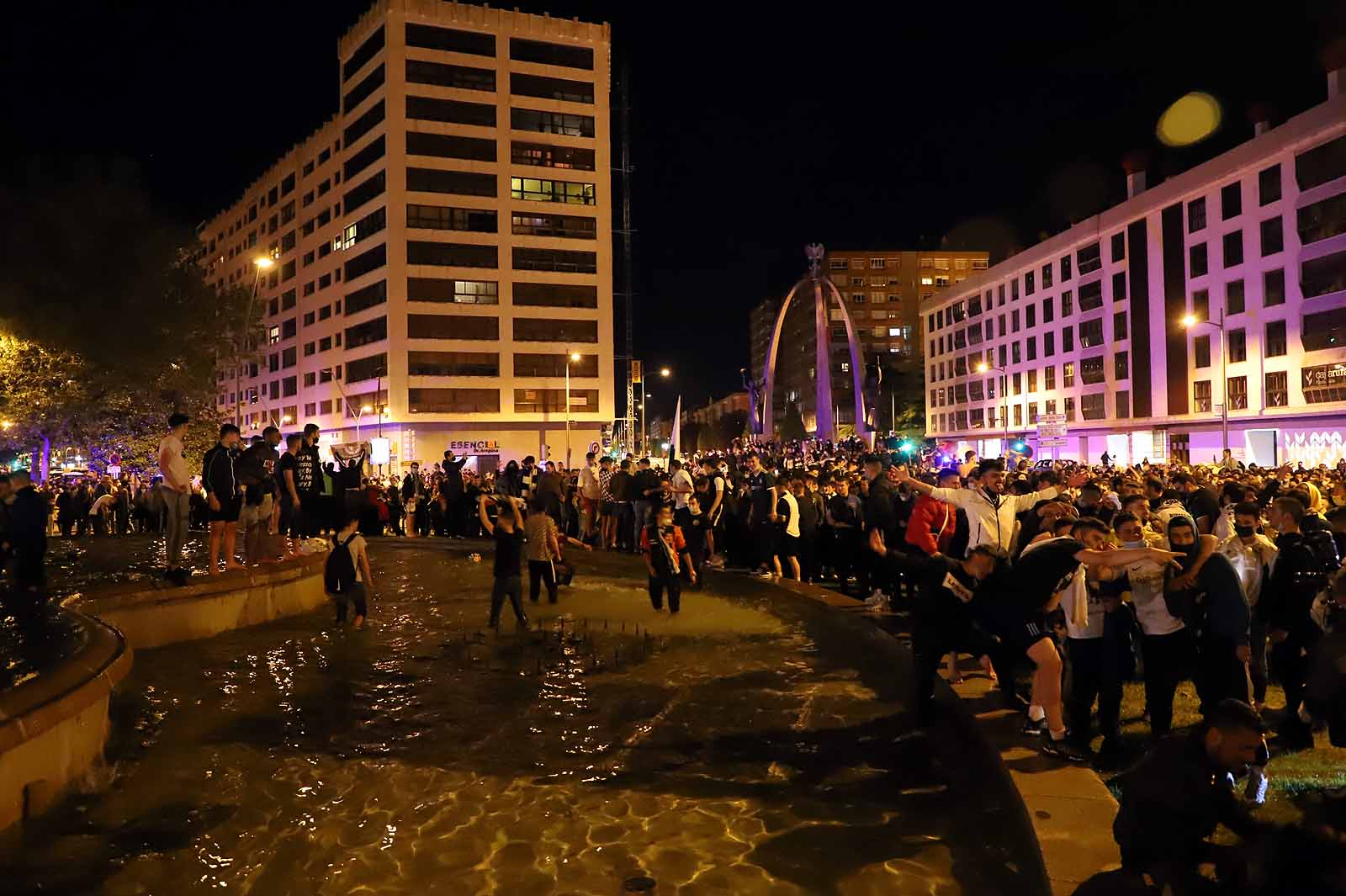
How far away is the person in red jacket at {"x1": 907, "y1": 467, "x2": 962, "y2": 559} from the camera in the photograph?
8.96m

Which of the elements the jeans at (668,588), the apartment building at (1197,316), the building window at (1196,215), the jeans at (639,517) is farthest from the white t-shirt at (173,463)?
the building window at (1196,215)

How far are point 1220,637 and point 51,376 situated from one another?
29.2 metres

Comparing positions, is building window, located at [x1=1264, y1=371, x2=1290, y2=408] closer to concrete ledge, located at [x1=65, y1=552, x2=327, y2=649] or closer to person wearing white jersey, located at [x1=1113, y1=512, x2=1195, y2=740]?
person wearing white jersey, located at [x1=1113, y1=512, x2=1195, y2=740]

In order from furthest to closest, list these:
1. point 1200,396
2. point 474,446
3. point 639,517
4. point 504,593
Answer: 1. point 474,446
2. point 1200,396
3. point 639,517
4. point 504,593

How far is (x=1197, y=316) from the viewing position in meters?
51.0

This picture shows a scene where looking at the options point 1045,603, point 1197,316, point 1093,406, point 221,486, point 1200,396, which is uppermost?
point 1197,316

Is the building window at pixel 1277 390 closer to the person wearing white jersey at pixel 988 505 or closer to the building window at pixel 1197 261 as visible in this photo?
the building window at pixel 1197 261

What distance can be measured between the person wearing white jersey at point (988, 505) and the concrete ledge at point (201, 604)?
768 centimetres

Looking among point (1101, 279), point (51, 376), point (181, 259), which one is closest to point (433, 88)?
point (181, 259)

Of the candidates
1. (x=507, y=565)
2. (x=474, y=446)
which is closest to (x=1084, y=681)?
(x=507, y=565)

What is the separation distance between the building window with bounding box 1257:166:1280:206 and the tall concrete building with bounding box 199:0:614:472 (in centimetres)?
3778

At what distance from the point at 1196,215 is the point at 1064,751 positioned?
181 feet

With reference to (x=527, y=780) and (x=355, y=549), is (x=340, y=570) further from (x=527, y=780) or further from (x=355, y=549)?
(x=527, y=780)

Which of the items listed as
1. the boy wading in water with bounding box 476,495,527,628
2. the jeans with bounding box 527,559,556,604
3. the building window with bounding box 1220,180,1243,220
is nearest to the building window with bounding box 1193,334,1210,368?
the building window with bounding box 1220,180,1243,220
